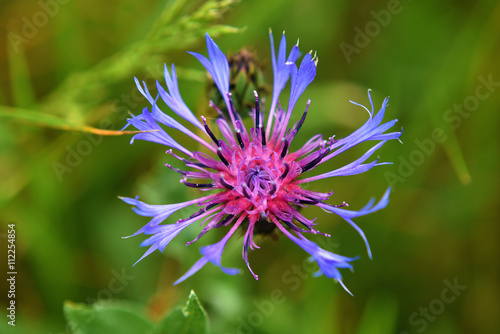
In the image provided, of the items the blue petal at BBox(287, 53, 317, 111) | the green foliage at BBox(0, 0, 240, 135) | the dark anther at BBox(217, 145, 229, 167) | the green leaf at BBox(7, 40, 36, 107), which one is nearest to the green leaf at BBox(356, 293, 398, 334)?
the dark anther at BBox(217, 145, 229, 167)

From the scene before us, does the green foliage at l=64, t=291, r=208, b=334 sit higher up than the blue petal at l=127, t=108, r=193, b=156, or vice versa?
the blue petal at l=127, t=108, r=193, b=156

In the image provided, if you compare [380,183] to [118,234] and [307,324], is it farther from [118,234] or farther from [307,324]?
[118,234]

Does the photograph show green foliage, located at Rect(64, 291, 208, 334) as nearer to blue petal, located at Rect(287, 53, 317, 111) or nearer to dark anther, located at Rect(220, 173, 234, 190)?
dark anther, located at Rect(220, 173, 234, 190)

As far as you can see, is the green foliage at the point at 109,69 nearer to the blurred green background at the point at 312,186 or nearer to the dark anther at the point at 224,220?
the blurred green background at the point at 312,186

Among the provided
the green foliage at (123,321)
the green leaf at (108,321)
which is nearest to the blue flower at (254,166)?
the green foliage at (123,321)

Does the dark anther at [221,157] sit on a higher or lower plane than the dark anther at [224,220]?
higher

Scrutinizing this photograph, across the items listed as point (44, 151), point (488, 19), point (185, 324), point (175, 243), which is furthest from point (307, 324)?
point (488, 19)
